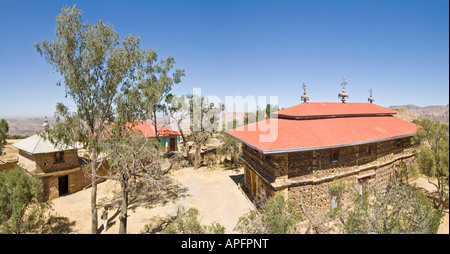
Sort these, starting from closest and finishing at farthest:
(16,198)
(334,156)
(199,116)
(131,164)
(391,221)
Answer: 1. (391,221)
2. (16,198)
3. (131,164)
4. (334,156)
5. (199,116)

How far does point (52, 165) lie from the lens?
16.1 metres

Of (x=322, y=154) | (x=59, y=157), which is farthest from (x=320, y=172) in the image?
(x=59, y=157)

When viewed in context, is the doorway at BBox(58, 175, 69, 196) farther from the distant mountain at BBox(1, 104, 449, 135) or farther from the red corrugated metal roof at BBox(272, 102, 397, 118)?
the red corrugated metal roof at BBox(272, 102, 397, 118)

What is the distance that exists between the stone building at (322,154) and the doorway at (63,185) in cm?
1575

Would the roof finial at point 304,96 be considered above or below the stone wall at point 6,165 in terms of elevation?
above

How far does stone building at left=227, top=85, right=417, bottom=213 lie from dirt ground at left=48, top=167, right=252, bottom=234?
7.16 feet

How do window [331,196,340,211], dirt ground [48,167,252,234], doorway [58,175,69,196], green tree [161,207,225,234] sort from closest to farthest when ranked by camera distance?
green tree [161,207,225,234]
window [331,196,340,211]
dirt ground [48,167,252,234]
doorway [58,175,69,196]

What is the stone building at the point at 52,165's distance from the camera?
610 inches

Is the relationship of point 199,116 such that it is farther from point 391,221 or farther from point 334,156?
point 391,221

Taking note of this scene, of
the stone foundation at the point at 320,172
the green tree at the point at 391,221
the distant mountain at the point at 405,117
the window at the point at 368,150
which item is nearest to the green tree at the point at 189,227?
the green tree at the point at 391,221

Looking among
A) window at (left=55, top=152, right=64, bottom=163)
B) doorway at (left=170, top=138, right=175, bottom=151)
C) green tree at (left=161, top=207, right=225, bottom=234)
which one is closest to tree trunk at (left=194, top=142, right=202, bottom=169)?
doorway at (left=170, top=138, right=175, bottom=151)

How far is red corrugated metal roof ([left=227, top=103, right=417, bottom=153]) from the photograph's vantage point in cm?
1076

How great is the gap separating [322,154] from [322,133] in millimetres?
1319

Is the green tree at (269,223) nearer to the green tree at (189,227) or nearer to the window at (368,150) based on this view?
the green tree at (189,227)
